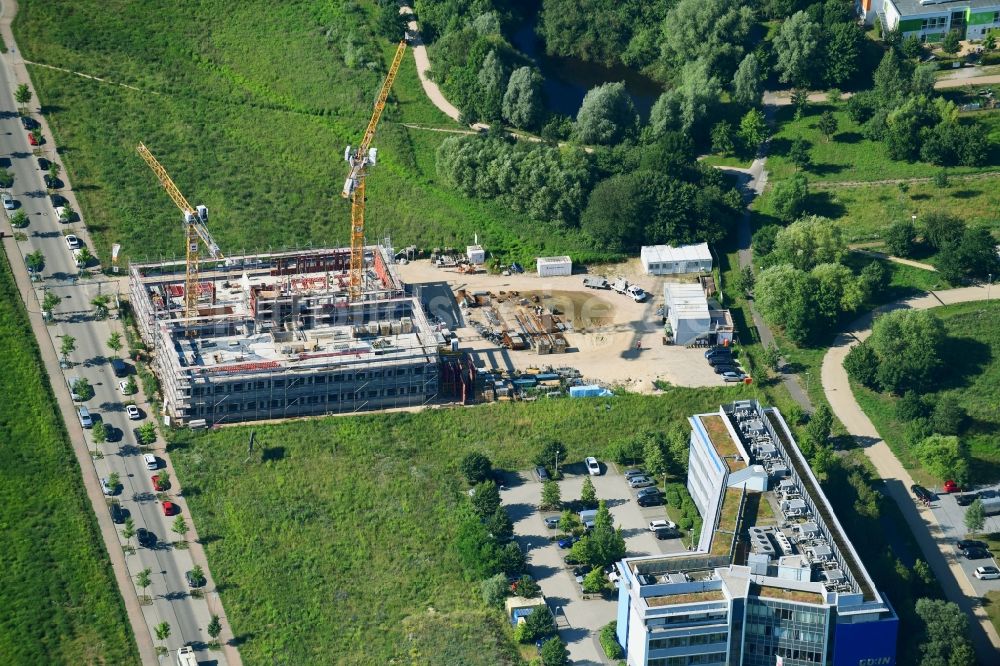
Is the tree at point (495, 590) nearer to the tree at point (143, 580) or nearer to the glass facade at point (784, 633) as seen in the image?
the glass facade at point (784, 633)

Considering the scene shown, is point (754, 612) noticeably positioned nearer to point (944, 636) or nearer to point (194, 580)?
point (944, 636)

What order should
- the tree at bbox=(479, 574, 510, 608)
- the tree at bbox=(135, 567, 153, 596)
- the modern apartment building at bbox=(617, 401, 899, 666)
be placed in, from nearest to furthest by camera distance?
the modern apartment building at bbox=(617, 401, 899, 666) < the tree at bbox=(479, 574, 510, 608) < the tree at bbox=(135, 567, 153, 596)

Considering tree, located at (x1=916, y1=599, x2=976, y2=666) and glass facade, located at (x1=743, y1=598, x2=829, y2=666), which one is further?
tree, located at (x1=916, y1=599, x2=976, y2=666)

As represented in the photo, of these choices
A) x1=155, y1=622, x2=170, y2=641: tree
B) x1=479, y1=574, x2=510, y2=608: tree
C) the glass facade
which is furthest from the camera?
x1=479, y1=574, x2=510, y2=608: tree

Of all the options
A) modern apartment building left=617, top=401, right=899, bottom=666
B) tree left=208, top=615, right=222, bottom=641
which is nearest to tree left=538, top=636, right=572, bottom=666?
modern apartment building left=617, top=401, right=899, bottom=666

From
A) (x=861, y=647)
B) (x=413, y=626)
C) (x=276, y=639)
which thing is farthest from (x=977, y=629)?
(x=276, y=639)

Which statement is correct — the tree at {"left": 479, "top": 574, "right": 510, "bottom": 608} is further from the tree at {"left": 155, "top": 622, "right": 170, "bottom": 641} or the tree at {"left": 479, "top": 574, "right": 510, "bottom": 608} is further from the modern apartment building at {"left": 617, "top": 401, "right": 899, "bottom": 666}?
the tree at {"left": 155, "top": 622, "right": 170, "bottom": 641}

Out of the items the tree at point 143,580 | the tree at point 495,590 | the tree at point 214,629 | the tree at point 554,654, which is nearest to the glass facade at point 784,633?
the tree at point 554,654
